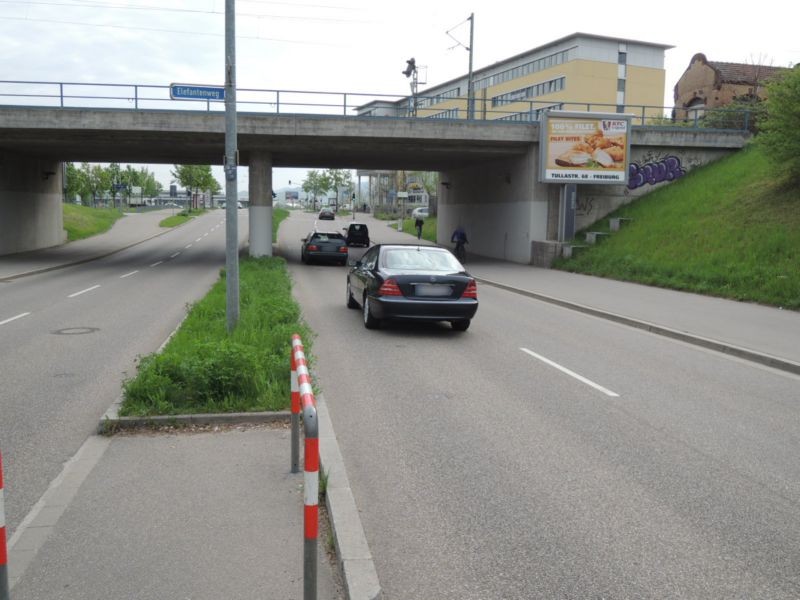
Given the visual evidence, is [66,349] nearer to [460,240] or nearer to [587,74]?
[460,240]

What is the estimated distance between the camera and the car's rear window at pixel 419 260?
12484mm

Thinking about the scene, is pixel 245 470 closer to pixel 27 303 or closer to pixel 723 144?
pixel 27 303

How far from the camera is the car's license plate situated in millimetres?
11859

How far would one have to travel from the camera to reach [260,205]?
30.5m

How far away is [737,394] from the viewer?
334 inches

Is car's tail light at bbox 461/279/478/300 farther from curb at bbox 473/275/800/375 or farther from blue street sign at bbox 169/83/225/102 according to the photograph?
blue street sign at bbox 169/83/225/102

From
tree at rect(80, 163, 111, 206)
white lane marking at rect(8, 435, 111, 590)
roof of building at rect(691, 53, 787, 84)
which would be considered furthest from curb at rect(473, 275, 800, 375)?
tree at rect(80, 163, 111, 206)

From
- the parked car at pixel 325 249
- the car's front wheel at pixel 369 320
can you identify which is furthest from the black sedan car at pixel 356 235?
the car's front wheel at pixel 369 320

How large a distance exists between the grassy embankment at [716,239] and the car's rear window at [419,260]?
808 cm

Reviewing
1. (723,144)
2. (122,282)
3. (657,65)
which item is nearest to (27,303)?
(122,282)

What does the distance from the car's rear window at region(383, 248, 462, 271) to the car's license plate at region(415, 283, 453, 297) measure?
562 mm

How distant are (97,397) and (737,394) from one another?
7.20 m

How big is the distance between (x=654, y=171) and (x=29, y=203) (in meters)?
28.4

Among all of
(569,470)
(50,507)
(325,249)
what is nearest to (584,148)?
(325,249)
